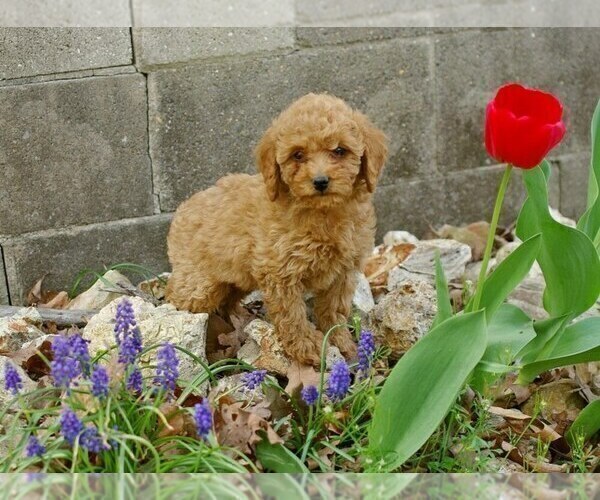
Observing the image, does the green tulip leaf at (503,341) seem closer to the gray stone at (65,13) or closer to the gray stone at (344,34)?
the gray stone at (344,34)

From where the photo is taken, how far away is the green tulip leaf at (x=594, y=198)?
312cm

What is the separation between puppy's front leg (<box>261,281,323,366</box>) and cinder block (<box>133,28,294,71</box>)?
1.41 metres

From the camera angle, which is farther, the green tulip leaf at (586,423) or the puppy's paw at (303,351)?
the puppy's paw at (303,351)

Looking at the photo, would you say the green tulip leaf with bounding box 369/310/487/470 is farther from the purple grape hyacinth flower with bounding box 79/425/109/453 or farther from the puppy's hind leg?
the puppy's hind leg

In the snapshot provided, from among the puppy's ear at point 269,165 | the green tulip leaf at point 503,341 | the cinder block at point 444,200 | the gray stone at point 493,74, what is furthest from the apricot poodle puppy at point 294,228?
the gray stone at point 493,74

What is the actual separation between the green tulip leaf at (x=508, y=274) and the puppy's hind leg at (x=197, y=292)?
Answer: 1.21 metres

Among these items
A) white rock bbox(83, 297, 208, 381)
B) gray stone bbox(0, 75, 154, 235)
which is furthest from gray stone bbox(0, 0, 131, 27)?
white rock bbox(83, 297, 208, 381)

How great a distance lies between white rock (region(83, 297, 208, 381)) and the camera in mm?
3262

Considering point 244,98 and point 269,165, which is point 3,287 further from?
point 269,165

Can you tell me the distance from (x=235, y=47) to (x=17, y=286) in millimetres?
1513

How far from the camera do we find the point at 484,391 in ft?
9.64

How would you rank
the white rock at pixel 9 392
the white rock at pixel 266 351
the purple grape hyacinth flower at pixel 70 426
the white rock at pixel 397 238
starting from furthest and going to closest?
the white rock at pixel 397 238
the white rock at pixel 266 351
the white rock at pixel 9 392
the purple grape hyacinth flower at pixel 70 426

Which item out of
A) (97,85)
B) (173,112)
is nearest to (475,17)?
(173,112)

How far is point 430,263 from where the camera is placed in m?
4.35
